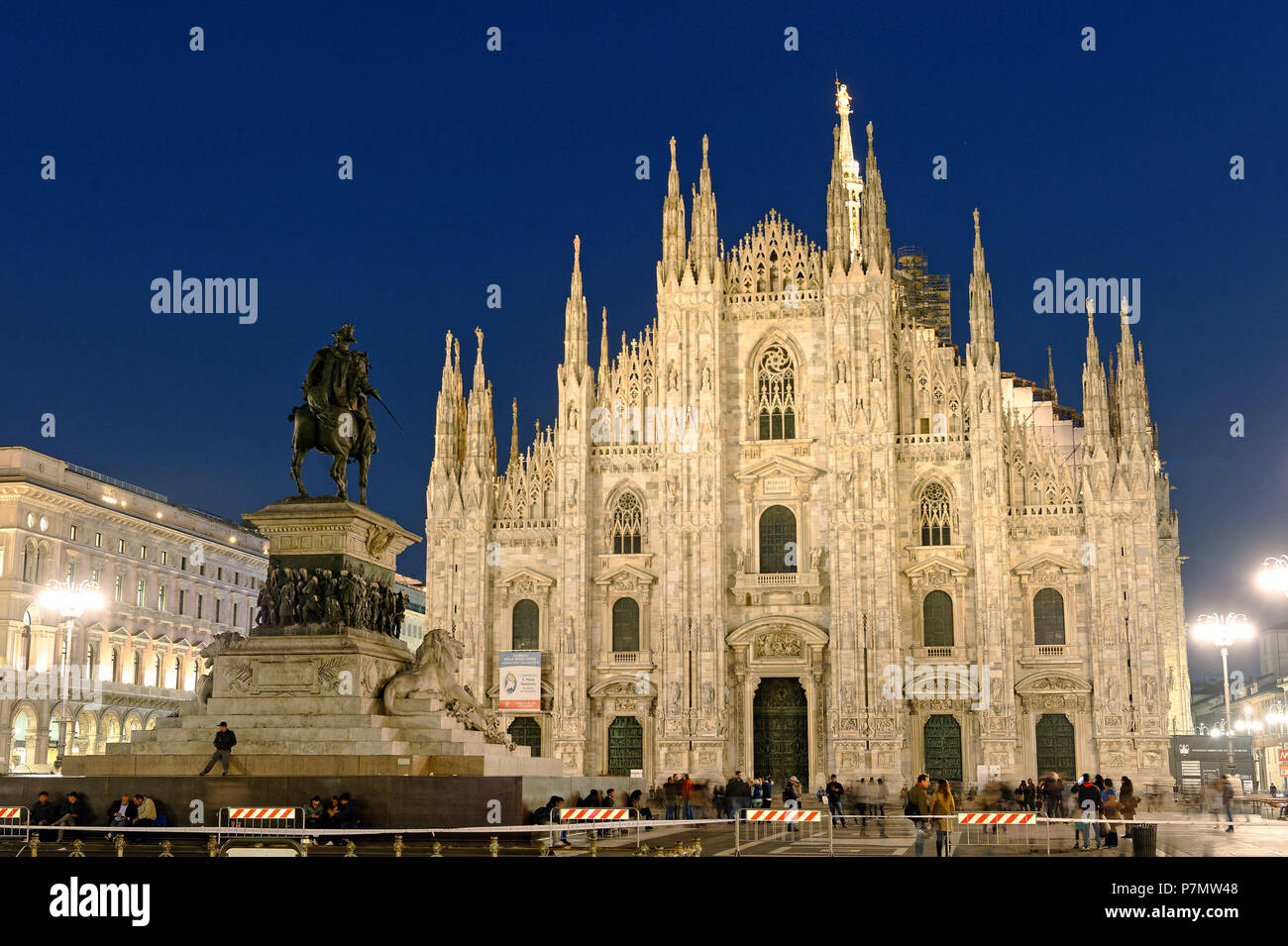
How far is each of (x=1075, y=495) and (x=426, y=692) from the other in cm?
3094

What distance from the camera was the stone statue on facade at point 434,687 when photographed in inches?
802

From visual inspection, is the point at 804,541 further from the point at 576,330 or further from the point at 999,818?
the point at 999,818

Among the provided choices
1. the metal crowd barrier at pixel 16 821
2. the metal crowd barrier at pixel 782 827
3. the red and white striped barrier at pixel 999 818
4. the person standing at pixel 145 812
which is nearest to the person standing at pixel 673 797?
the metal crowd barrier at pixel 782 827

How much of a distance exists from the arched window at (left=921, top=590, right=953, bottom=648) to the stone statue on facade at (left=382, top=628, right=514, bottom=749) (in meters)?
27.0

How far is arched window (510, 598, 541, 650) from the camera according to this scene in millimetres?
48562

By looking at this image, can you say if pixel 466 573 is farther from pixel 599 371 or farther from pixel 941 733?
pixel 941 733

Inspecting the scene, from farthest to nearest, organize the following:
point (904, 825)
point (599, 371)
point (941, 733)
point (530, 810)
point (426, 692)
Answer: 1. point (599, 371)
2. point (941, 733)
3. point (904, 825)
4. point (426, 692)
5. point (530, 810)

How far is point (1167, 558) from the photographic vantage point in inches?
2399

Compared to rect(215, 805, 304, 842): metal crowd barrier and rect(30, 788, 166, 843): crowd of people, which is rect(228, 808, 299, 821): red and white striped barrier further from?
rect(30, 788, 166, 843): crowd of people

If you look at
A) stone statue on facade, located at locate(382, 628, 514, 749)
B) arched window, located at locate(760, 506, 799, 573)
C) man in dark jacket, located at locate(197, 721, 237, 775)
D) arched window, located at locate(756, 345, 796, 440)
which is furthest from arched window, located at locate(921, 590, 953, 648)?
man in dark jacket, located at locate(197, 721, 237, 775)

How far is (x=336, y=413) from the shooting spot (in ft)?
70.8

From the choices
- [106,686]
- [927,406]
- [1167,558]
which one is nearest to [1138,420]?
[927,406]

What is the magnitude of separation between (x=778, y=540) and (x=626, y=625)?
581cm

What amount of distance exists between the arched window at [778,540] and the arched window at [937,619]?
454cm
